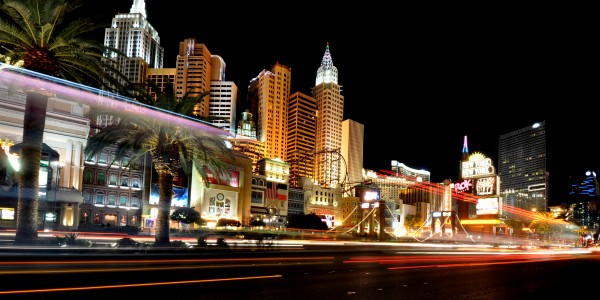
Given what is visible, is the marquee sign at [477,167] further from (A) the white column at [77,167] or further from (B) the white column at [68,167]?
(B) the white column at [68,167]

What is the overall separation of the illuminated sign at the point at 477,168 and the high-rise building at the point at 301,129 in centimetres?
10866

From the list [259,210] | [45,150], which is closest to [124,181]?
[45,150]

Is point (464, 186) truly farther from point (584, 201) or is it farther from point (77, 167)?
point (584, 201)

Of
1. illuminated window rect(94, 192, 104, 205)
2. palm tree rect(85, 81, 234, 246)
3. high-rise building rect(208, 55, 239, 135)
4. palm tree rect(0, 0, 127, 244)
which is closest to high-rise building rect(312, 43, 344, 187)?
high-rise building rect(208, 55, 239, 135)

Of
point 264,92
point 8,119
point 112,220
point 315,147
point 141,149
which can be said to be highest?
point 264,92

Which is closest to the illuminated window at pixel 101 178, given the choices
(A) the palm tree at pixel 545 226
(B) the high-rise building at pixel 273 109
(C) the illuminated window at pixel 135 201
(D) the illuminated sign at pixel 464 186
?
(C) the illuminated window at pixel 135 201

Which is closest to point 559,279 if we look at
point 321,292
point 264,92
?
point 321,292

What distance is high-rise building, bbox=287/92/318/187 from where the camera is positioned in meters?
187

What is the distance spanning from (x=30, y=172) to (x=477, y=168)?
68026mm

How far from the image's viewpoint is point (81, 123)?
2448 inches

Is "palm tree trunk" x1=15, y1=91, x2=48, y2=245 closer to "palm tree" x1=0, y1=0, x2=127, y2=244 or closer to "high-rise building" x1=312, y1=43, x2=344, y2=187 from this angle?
"palm tree" x1=0, y1=0, x2=127, y2=244

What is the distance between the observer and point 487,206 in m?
71.3

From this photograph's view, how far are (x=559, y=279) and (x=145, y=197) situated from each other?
68.0 metres

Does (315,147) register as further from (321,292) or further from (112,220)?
(321,292)
